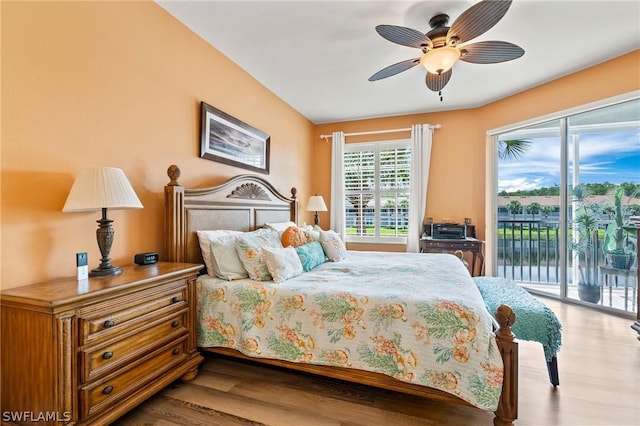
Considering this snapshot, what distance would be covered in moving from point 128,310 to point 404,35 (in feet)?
8.10

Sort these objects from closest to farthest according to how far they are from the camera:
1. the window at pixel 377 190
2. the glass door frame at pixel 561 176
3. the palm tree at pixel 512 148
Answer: the glass door frame at pixel 561 176, the palm tree at pixel 512 148, the window at pixel 377 190

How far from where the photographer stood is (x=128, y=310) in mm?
1449

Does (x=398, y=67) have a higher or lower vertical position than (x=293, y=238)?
higher

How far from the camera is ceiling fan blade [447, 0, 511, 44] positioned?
1.65 m

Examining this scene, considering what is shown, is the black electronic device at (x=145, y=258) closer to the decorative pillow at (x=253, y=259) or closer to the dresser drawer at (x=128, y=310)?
the dresser drawer at (x=128, y=310)

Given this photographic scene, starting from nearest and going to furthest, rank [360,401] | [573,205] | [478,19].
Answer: [360,401] < [478,19] < [573,205]

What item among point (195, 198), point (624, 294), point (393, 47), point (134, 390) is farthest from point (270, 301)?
point (624, 294)

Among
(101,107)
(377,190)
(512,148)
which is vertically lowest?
(377,190)

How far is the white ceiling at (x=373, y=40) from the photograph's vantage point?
214 centimetres

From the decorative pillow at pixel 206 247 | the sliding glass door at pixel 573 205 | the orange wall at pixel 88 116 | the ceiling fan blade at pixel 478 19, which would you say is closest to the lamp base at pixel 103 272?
the orange wall at pixel 88 116

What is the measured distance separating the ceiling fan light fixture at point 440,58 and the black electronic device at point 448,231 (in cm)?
237

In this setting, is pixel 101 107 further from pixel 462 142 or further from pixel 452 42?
pixel 462 142

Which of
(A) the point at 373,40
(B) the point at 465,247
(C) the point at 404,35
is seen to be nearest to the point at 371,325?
(C) the point at 404,35

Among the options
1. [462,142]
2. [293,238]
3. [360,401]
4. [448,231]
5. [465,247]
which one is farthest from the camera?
[462,142]
